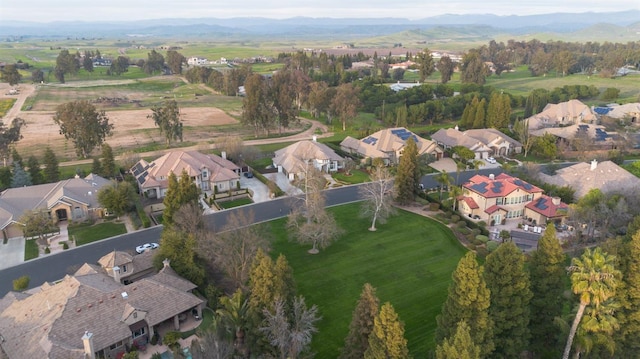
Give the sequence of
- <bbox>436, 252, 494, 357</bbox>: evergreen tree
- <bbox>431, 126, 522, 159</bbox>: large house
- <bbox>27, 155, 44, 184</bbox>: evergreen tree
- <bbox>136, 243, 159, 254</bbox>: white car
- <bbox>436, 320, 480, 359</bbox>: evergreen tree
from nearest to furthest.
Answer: <bbox>436, 320, 480, 359</bbox>: evergreen tree
<bbox>436, 252, 494, 357</bbox>: evergreen tree
<bbox>136, 243, 159, 254</bbox>: white car
<bbox>27, 155, 44, 184</bbox>: evergreen tree
<bbox>431, 126, 522, 159</bbox>: large house

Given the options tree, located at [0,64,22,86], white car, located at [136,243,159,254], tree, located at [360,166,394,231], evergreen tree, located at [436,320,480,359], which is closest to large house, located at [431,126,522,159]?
tree, located at [360,166,394,231]

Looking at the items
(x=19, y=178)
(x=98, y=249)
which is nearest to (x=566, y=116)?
(x=98, y=249)

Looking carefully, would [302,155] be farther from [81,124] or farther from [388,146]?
[81,124]

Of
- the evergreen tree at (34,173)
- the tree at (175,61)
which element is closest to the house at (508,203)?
the evergreen tree at (34,173)

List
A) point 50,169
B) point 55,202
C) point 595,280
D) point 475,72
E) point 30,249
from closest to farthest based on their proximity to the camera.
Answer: point 595,280 < point 30,249 < point 55,202 < point 50,169 < point 475,72

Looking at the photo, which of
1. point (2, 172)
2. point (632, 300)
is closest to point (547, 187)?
point (632, 300)

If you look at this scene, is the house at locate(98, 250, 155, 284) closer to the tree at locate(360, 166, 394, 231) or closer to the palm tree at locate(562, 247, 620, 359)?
the tree at locate(360, 166, 394, 231)

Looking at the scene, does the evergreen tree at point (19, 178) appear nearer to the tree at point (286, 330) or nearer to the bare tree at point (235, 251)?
the bare tree at point (235, 251)
